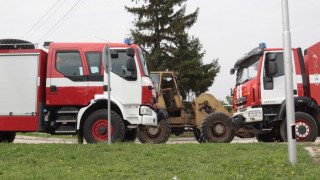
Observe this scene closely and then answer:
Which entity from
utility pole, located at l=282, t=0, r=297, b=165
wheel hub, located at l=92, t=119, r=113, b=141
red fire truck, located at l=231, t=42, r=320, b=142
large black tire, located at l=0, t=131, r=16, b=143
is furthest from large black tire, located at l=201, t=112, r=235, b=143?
large black tire, located at l=0, t=131, r=16, b=143

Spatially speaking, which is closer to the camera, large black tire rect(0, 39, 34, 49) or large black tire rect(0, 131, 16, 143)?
large black tire rect(0, 39, 34, 49)

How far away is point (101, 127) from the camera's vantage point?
32.1 ft

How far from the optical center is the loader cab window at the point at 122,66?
994cm

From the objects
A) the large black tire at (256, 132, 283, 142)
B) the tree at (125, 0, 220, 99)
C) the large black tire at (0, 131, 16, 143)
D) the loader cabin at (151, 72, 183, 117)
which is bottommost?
the large black tire at (256, 132, 283, 142)

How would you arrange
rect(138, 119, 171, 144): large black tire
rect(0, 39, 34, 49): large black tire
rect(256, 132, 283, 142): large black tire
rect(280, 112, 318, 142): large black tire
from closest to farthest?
rect(0, 39, 34, 49): large black tire < rect(280, 112, 318, 142): large black tire < rect(138, 119, 171, 144): large black tire < rect(256, 132, 283, 142): large black tire

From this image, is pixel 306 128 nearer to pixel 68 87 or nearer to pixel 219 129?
pixel 219 129

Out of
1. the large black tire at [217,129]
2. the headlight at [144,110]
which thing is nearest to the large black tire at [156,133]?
the large black tire at [217,129]

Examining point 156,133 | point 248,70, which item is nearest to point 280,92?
point 248,70

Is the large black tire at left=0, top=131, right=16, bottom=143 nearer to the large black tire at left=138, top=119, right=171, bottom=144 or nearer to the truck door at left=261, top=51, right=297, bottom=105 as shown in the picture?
the large black tire at left=138, top=119, right=171, bottom=144

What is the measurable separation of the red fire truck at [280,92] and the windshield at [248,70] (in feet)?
0.10

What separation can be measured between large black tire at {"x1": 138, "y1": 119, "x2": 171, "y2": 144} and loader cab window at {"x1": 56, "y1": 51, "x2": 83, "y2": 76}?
3.17 m

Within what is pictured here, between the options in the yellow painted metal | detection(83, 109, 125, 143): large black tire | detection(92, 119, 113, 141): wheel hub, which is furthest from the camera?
the yellow painted metal

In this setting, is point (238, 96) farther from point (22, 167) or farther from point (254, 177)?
point (22, 167)

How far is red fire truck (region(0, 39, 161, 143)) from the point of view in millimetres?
9820
